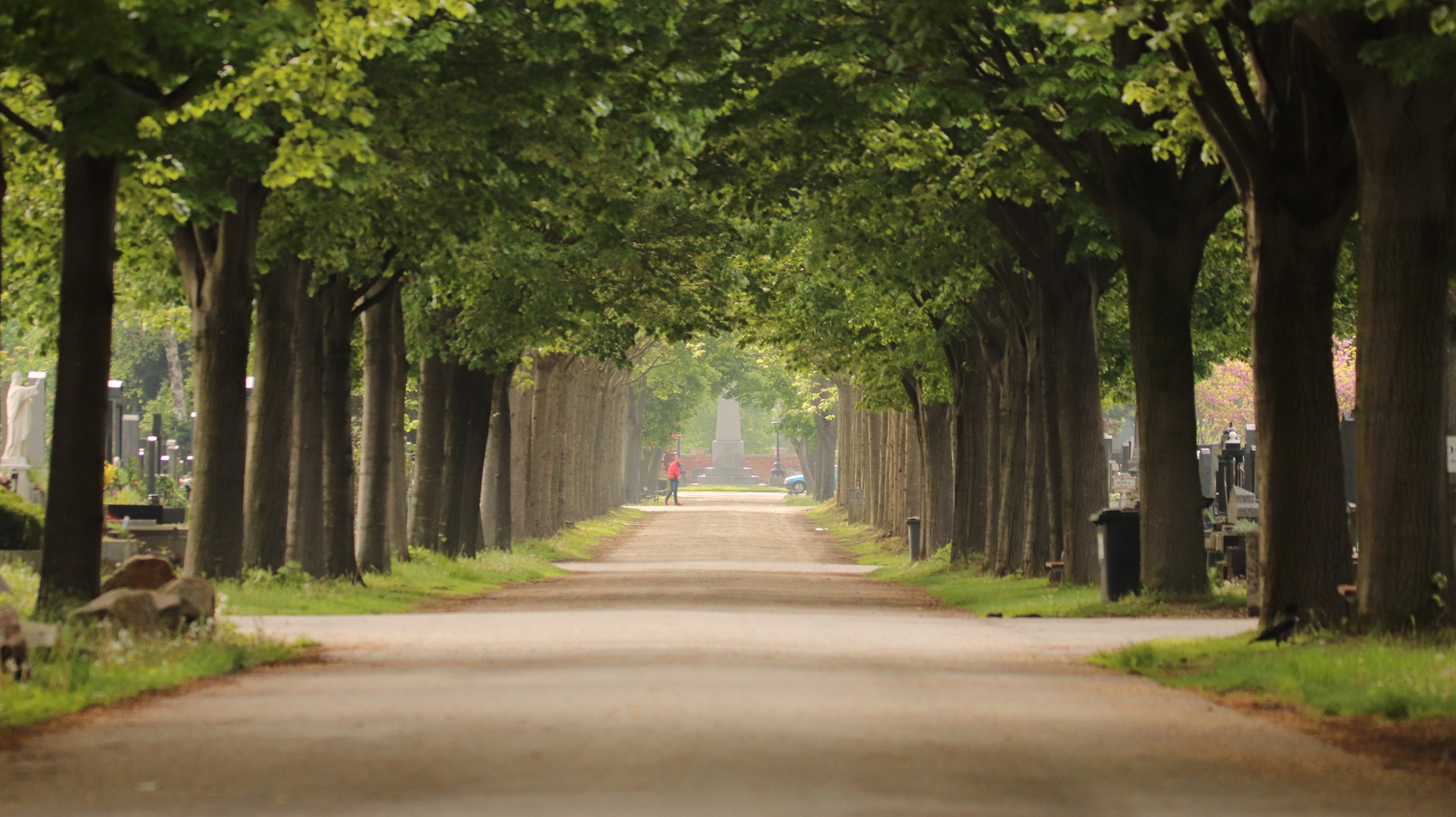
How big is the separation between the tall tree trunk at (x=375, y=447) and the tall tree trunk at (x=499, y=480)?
10590mm

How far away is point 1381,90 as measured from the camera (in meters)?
14.9

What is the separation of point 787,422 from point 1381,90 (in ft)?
251

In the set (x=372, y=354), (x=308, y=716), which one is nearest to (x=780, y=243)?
(x=372, y=354)

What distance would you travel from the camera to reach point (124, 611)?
46.9 feet

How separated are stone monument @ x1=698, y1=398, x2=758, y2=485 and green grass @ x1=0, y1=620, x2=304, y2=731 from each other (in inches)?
4930

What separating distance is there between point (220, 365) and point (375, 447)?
754 cm

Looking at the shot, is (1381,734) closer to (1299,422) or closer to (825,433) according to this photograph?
(1299,422)

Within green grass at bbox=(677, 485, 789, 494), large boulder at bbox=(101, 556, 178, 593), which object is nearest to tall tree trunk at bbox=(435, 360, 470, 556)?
large boulder at bbox=(101, 556, 178, 593)

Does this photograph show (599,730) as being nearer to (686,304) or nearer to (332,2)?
(332,2)

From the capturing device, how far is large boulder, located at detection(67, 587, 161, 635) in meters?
14.1

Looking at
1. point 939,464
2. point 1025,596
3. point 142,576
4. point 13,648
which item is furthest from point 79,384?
point 939,464

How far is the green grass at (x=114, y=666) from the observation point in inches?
433

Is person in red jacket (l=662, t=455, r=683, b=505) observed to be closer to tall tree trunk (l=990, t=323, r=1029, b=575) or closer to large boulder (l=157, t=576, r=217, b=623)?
tall tree trunk (l=990, t=323, r=1029, b=575)

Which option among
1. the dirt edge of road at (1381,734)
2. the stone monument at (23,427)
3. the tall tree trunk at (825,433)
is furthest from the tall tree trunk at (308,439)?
the tall tree trunk at (825,433)
